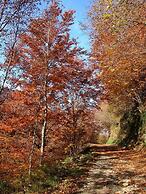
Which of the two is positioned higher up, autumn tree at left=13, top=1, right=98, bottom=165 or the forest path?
autumn tree at left=13, top=1, right=98, bottom=165

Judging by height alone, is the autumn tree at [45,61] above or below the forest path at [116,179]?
above

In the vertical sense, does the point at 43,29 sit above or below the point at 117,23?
above

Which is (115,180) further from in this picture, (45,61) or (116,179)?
(45,61)

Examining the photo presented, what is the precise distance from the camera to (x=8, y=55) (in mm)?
16297

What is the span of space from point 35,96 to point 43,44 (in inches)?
127

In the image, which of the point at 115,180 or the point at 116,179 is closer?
the point at 115,180

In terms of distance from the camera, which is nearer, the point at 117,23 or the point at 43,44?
the point at 117,23

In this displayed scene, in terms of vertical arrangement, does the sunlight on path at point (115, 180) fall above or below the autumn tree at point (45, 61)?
below

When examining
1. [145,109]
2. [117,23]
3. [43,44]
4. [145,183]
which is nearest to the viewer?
[117,23]

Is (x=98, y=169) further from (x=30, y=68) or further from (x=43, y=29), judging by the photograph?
(x=43, y=29)

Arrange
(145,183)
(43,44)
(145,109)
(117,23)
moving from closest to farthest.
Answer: (117,23) → (145,183) → (43,44) → (145,109)

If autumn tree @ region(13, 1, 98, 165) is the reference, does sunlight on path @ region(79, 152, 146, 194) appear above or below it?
below

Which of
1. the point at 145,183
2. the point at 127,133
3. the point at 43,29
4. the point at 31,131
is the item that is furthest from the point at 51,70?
the point at 127,133

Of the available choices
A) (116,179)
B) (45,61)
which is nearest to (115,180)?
(116,179)
